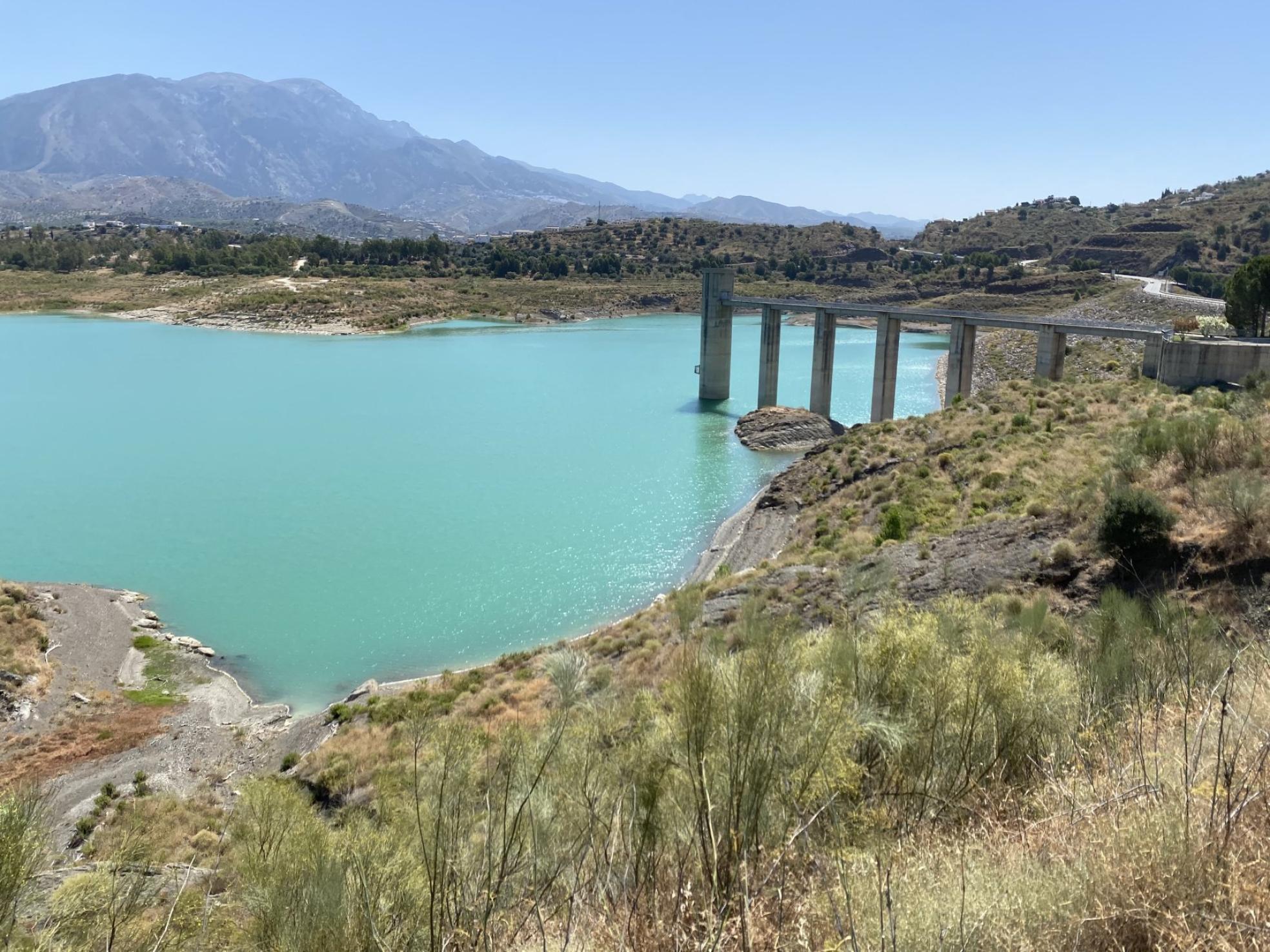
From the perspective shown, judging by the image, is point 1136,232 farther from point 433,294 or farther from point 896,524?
point 896,524

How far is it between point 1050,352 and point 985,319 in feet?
13.7

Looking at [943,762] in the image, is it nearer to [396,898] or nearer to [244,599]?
[396,898]

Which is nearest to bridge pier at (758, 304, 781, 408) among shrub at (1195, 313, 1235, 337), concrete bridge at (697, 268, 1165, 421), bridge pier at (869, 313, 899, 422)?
concrete bridge at (697, 268, 1165, 421)

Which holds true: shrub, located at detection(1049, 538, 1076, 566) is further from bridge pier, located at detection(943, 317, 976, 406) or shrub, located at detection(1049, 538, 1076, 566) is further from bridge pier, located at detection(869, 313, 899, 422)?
bridge pier, located at detection(869, 313, 899, 422)

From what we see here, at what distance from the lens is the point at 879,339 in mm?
36875

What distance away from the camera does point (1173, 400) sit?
21.8m

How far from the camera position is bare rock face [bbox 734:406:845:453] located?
34.5 m

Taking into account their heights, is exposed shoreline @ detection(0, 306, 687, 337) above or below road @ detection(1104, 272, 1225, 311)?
below

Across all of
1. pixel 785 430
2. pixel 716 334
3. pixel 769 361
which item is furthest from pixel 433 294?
pixel 785 430

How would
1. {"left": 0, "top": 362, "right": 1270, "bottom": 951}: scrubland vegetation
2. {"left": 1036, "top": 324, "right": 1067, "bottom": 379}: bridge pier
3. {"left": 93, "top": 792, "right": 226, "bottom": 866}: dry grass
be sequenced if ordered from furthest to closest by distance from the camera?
{"left": 1036, "top": 324, "right": 1067, "bottom": 379}: bridge pier, {"left": 93, "top": 792, "right": 226, "bottom": 866}: dry grass, {"left": 0, "top": 362, "right": 1270, "bottom": 951}: scrubland vegetation

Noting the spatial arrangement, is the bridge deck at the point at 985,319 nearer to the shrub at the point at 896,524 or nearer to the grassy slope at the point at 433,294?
the shrub at the point at 896,524

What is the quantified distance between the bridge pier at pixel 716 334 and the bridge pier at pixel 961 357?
11683 mm

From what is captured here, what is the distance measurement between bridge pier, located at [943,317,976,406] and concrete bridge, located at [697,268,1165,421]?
0.03 meters

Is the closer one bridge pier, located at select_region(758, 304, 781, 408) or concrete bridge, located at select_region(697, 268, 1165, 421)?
concrete bridge, located at select_region(697, 268, 1165, 421)
